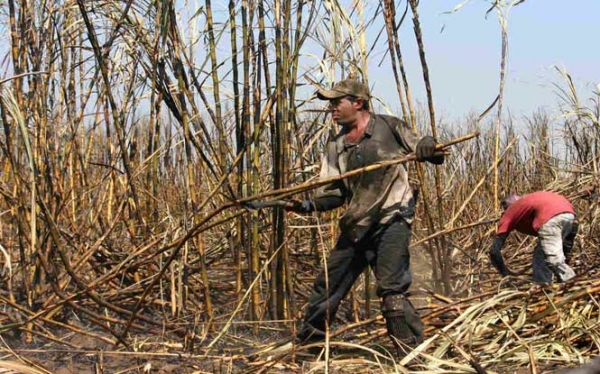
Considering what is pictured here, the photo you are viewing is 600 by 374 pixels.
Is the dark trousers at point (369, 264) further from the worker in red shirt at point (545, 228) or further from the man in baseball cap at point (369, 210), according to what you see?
the worker in red shirt at point (545, 228)

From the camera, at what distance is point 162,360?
3598mm

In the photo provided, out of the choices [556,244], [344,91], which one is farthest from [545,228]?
[344,91]

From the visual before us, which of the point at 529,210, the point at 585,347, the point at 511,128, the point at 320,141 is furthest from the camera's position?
the point at 511,128

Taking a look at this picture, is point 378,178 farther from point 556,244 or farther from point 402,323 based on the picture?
point 556,244

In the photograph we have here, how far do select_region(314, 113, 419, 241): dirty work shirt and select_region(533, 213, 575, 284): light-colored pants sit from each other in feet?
6.40

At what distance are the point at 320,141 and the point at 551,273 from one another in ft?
6.18

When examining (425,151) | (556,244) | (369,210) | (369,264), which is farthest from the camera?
(556,244)

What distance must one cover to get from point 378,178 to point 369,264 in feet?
1.32

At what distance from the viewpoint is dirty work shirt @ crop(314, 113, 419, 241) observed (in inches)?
144

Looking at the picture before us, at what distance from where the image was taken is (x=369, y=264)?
380cm

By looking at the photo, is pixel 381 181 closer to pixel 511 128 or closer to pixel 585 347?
pixel 585 347

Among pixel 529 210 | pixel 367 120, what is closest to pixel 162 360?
→ pixel 367 120

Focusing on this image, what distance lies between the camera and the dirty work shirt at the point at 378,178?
12.0 feet

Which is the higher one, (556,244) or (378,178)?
(378,178)
